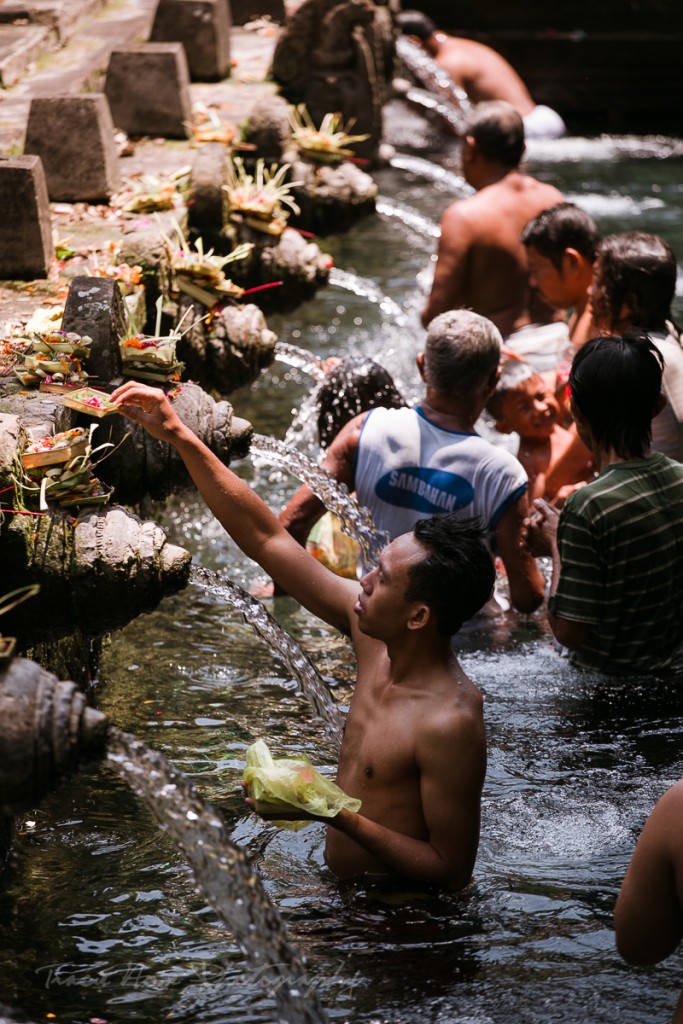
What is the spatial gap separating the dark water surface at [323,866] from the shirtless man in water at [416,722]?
0.23 metres

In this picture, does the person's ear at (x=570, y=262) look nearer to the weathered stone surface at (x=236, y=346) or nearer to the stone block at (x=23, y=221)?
the weathered stone surface at (x=236, y=346)

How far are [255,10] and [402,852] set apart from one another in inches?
424

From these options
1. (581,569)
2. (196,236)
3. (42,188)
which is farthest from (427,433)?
(196,236)

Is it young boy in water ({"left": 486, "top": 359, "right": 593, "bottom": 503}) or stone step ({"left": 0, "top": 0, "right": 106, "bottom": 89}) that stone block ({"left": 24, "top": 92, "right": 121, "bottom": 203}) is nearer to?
stone step ({"left": 0, "top": 0, "right": 106, "bottom": 89})

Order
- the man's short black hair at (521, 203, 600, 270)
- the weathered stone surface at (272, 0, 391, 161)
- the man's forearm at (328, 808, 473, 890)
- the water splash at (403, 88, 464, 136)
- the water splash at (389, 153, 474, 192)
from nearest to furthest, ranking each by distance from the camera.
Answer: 1. the man's forearm at (328, 808, 473, 890)
2. the man's short black hair at (521, 203, 600, 270)
3. the weathered stone surface at (272, 0, 391, 161)
4. the water splash at (389, 153, 474, 192)
5. the water splash at (403, 88, 464, 136)

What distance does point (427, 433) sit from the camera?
15.3 feet

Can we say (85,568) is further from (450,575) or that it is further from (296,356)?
(296,356)

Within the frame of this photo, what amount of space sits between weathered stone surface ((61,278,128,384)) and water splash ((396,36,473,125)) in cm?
863

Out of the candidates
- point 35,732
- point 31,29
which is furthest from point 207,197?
point 35,732

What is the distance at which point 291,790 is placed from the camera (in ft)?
10.3

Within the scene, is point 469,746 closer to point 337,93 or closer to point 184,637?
point 184,637

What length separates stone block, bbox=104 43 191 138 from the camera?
8.62 m

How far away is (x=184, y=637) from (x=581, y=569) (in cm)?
204

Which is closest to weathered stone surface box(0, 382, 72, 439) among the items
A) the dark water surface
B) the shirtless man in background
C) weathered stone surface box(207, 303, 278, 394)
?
the dark water surface
